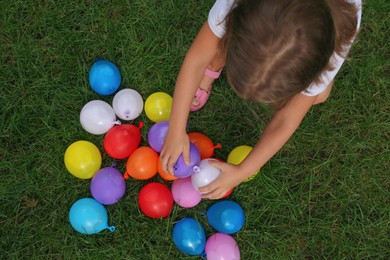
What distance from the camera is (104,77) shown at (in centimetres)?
191

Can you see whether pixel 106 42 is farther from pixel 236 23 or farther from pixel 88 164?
pixel 236 23

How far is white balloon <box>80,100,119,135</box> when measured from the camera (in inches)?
72.4

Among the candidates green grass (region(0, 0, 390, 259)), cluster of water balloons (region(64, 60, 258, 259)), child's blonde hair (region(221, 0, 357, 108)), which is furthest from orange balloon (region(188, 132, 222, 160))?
child's blonde hair (region(221, 0, 357, 108))

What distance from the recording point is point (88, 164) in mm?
1809

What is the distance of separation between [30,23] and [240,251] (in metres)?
1.44

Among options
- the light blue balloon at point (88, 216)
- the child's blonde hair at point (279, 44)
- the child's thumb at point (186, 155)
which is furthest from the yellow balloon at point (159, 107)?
the child's blonde hair at point (279, 44)

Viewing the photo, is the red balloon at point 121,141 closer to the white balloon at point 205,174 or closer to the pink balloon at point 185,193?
the pink balloon at point 185,193

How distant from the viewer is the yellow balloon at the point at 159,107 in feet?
6.17

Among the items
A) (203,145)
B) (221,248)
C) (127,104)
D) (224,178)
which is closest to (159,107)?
(127,104)

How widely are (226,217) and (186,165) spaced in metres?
0.30

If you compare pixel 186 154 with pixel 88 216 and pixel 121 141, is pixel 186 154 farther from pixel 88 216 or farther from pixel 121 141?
pixel 88 216

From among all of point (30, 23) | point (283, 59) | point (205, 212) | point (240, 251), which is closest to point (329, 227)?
point (240, 251)

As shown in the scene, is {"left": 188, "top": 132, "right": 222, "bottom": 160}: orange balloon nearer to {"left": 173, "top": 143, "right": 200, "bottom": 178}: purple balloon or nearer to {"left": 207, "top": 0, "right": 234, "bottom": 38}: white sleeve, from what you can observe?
{"left": 173, "top": 143, "right": 200, "bottom": 178}: purple balloon

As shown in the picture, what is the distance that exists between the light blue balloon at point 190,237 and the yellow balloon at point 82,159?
428 mm
